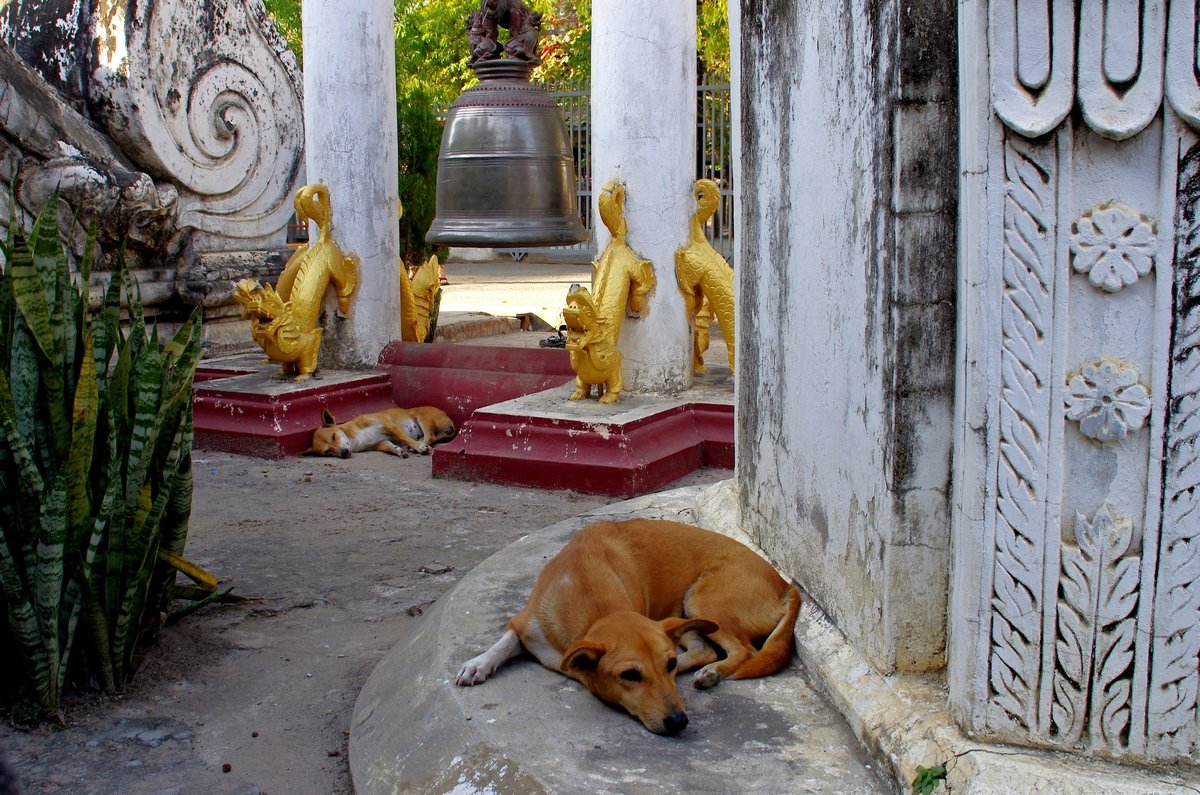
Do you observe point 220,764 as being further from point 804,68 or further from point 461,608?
point 804,68

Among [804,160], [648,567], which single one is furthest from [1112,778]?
[804,160]

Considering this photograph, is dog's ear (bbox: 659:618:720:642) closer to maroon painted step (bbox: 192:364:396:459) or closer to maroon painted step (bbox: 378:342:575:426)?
maroon painted step (bbox: 378:342:575:426)

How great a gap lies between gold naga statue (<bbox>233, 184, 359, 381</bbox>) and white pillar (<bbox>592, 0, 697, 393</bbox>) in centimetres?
195

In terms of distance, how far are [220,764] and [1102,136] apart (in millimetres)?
2540

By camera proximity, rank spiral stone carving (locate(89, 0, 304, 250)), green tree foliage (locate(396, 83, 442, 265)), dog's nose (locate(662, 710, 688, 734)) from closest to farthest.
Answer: dog's nose (locate(662, 710, 688, 734))
spiral stone carving (locate(89, 0, 304, 250))
green tree foliage (locate(396, 83, 442, 265))

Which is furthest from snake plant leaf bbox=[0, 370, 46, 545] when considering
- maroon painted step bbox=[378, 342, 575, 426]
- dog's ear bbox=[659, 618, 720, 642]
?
maroon painted step bbox=[378, 342, 575, 426]

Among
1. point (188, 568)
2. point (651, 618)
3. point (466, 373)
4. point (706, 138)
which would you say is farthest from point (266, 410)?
point (706, 138)

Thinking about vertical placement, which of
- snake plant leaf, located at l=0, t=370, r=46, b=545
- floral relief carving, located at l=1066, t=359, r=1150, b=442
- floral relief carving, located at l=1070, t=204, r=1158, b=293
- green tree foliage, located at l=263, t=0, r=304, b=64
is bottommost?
snake plant leaf, located at l=0, t=370, r=46, b=545

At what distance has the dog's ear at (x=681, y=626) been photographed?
2.88m

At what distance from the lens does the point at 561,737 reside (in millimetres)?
2557

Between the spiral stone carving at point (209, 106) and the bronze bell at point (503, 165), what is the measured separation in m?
2.66

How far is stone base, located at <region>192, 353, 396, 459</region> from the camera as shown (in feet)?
22.6

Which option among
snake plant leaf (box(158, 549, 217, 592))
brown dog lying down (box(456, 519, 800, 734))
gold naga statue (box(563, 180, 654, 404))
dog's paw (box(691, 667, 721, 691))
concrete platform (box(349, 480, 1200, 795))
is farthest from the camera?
gold naga statue (box(563, 180, 654, 404))

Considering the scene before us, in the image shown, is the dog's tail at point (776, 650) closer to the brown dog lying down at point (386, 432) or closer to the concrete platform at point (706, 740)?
the concrete platform at point (706, 740)
